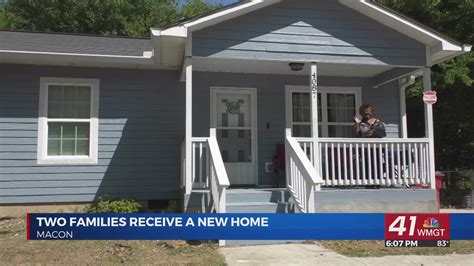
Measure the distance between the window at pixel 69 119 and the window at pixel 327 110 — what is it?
4183mm

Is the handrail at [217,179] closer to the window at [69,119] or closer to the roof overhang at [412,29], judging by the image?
the window at [69,119]

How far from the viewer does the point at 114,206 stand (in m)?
8.77

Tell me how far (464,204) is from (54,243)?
32.5ft

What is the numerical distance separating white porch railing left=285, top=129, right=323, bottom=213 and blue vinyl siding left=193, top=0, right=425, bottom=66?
167 cm

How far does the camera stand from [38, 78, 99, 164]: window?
9.46 metres

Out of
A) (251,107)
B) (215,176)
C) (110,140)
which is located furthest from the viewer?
(251,107)

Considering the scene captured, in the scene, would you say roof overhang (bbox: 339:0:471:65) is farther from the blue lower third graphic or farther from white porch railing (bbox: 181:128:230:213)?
the blue lower third graphic

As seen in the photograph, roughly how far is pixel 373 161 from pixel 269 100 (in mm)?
2696

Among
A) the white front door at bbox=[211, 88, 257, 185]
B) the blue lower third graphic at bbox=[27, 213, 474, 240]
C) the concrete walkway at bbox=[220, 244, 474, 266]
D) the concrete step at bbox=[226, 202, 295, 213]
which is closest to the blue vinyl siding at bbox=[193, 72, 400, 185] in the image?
the white front door at bbox=[211, 88, 257, 185]

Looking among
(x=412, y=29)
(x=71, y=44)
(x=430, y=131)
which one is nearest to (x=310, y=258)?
(x=430, y=131)

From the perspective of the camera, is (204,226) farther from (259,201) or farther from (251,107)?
(251,107)

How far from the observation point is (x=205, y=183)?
8.40m

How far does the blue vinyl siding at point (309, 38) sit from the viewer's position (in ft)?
26.6

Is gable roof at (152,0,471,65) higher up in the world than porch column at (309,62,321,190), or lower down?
higher up
